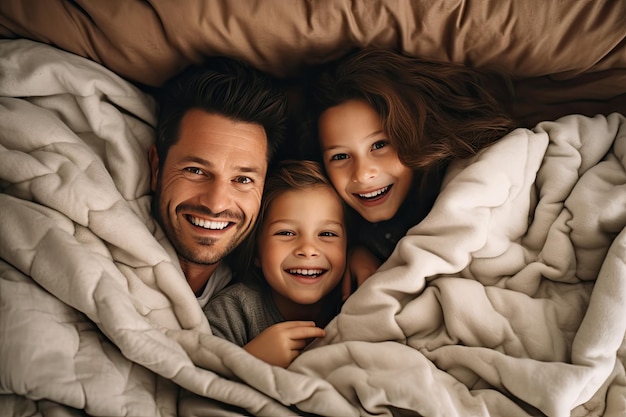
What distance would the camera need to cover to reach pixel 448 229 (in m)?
1.15

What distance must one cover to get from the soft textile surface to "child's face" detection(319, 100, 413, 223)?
0.48 feet

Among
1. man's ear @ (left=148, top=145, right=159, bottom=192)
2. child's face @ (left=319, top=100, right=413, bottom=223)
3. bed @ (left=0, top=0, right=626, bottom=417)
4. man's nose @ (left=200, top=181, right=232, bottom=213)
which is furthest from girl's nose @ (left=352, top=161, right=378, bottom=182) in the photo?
man's ear @ (left=148, top=145, right=159, bottom=192)

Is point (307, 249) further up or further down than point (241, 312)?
further up

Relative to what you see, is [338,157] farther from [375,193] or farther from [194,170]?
[194,170]

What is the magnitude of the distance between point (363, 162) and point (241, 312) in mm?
417

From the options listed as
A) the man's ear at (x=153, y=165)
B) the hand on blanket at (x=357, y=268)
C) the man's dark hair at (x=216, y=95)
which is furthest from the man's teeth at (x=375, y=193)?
the man's ear at (x=153, y=165)

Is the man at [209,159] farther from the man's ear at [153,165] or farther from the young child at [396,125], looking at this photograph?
the young child at [396,125]

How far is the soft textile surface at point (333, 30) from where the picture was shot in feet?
4.01

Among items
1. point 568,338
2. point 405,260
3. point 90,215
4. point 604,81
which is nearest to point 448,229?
point 405,260

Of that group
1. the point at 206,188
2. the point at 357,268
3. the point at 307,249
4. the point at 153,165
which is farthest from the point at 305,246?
the point at 153,165

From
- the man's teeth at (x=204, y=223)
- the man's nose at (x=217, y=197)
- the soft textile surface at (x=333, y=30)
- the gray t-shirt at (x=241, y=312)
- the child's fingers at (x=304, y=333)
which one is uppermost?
the soft textile surface at (x=333, y=30)

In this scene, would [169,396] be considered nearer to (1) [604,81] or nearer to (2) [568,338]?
(2) [568,338]

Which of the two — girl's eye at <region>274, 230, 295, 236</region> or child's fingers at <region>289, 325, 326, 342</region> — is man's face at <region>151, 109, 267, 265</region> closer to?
girl's eye at <region>274, 230, 295, 236</region>

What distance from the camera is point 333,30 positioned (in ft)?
4.12
